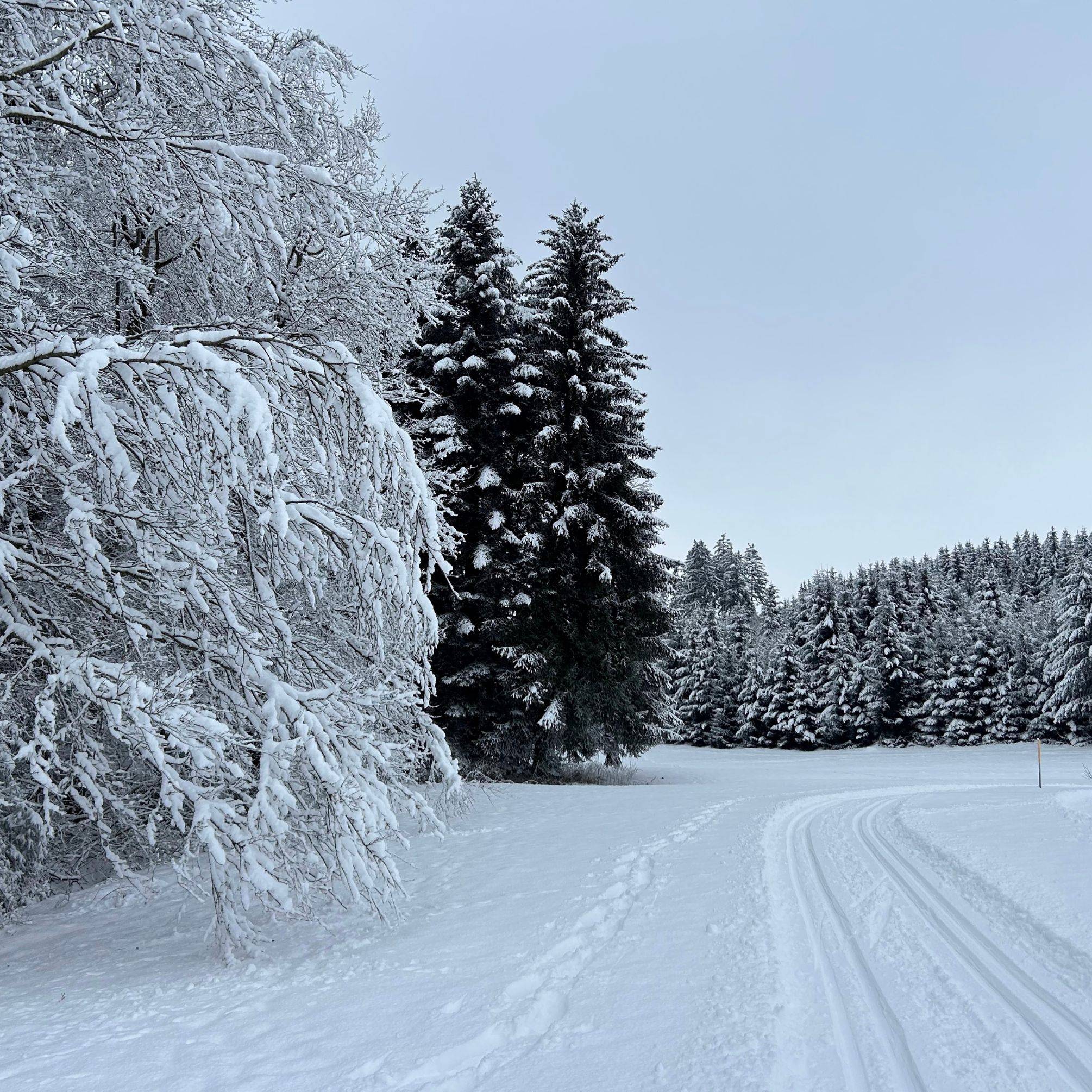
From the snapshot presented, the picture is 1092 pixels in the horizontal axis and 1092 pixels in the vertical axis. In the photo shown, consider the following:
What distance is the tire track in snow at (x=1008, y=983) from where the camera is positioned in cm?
308

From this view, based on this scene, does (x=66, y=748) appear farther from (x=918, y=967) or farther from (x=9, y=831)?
(x=918, y=967)

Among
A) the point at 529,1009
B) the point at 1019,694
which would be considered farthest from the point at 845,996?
the point at 1019,694

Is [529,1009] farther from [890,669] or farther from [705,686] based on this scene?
[705,686]

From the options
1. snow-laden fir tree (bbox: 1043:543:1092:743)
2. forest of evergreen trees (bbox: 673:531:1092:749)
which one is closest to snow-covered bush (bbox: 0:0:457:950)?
forest of evergreen trees (bbox: 673:531:1092:749)

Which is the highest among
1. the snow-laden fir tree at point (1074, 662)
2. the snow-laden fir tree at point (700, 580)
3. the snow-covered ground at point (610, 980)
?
the snow-laden fir tree at point (700, 580)

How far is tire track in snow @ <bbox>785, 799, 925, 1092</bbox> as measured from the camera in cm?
292

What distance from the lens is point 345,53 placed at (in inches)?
241

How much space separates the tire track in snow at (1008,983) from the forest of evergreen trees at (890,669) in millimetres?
27449

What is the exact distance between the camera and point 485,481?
14.4m

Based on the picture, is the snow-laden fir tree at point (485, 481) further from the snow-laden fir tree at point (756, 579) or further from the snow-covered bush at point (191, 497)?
the snow-laden fir tree at point (756, 579)

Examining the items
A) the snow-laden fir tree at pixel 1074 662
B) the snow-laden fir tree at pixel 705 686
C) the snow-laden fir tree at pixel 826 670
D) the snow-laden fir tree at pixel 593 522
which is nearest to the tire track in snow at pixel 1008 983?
the snow-laden fir tree at pixel 593 522

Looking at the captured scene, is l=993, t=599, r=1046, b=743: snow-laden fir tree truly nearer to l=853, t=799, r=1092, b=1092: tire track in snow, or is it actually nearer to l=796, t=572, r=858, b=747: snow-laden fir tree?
l=796, t=572, r=858, b=747: snow-laden fir tree

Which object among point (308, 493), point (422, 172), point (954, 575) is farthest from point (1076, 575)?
point (954, 575)

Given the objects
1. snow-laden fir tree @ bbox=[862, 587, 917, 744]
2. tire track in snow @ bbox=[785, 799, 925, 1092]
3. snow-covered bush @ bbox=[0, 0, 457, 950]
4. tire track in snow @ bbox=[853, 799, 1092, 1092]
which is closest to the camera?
tire track in snow @ bbox=[785, 799, 925, 1092]
